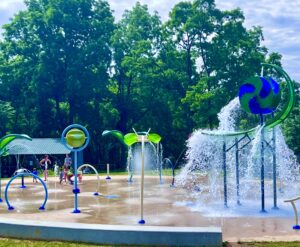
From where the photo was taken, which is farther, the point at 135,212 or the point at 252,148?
the point at 252,148

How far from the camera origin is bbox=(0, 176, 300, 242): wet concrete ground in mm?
11570

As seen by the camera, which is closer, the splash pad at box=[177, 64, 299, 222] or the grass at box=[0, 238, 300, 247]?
the grass at box=[0, 238, 300, 247]

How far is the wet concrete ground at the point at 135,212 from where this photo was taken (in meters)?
11.6

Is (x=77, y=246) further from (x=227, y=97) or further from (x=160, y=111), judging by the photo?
(x=160, y=111)

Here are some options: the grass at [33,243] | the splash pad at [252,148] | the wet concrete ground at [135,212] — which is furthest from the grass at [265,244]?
the splash pad at [252,148]

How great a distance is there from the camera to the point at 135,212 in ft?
47.6

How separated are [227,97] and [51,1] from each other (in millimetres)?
20648

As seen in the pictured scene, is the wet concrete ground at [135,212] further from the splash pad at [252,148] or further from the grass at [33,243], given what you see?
the grass at [33,243]

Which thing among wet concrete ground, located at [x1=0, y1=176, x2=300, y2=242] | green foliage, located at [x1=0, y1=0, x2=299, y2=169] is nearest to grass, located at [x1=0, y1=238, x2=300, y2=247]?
wet concrete ground, located at [x1=0, y1=176, x2=300, y2=242]

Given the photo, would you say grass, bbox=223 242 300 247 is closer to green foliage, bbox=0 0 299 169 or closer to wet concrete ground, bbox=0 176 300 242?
wet concrete ground, bbox=0 176 300 242

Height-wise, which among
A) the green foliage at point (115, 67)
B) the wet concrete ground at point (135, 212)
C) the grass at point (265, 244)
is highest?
the green foliage at point (115, 67)

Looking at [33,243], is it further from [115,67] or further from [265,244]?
[115,67]

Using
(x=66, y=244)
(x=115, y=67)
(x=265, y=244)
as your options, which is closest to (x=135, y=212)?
(x=66, y=244)

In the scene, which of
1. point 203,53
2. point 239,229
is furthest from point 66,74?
point 239,229
